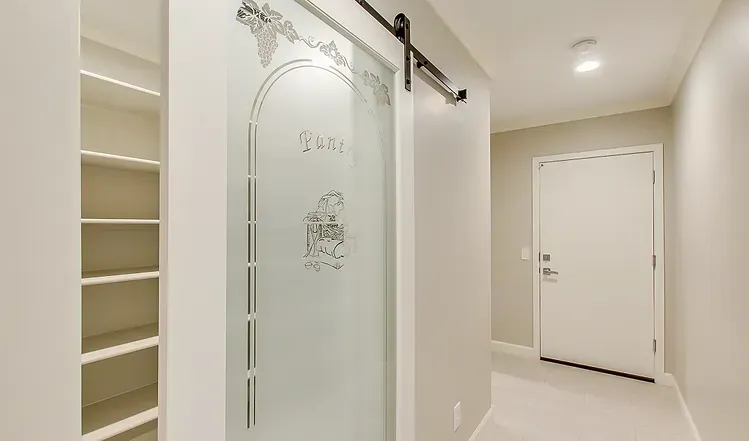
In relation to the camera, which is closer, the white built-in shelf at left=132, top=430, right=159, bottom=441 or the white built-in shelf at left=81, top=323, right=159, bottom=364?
the white built-in shelf at left=81, top=323, right=159, bottom=364

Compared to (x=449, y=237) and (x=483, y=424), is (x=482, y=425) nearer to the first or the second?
(x=483, y=424)

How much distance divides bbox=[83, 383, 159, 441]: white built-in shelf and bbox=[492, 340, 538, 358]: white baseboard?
392cm

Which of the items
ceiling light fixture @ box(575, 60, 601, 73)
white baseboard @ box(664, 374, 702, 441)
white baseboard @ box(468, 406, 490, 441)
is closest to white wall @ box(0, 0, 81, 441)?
white baseboard @ box(468, 406, 490, 441)

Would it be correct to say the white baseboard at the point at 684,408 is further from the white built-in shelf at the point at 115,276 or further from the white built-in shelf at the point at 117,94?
the white built-in shelf at the point at 117,94

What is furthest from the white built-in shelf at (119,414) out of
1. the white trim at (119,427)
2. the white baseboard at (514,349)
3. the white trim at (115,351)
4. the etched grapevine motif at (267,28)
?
the white baseboard at (514,349)

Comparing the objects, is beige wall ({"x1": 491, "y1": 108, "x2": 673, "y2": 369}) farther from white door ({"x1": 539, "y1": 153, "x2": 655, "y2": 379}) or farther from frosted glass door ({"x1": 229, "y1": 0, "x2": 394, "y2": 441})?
frosted glass door ({"x1": 229, "y1": 0, "x2": 394, "y2": 441})

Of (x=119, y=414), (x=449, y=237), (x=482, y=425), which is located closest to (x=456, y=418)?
(x=482, y=425)

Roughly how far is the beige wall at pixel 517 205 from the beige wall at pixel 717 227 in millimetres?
942

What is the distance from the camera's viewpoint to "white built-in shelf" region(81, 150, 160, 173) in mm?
704

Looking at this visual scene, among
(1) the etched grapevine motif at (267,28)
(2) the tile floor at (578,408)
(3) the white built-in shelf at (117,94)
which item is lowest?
(2) the tile floor at (578,408)

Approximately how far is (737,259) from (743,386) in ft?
1.71

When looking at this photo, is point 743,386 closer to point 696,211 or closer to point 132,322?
point 696,211

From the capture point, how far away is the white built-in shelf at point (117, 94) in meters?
0.73

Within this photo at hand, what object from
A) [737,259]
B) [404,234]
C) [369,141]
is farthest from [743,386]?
[369,141]
